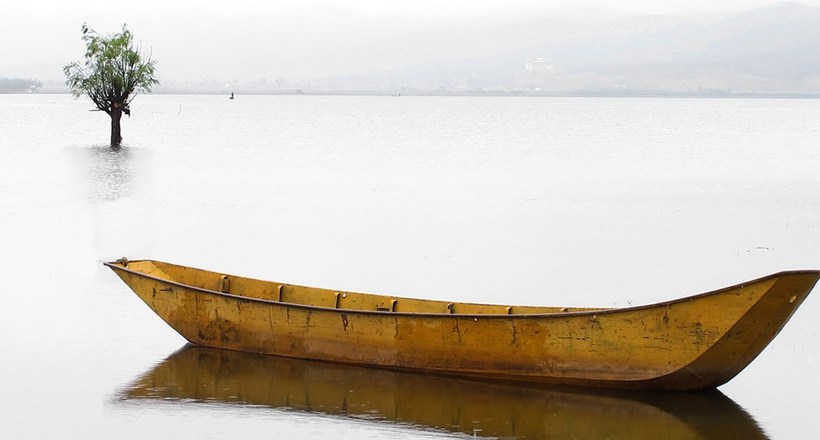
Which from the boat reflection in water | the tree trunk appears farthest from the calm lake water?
the tree trunk

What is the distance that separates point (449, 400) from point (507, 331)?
1265 mm

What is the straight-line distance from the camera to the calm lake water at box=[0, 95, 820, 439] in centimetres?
1812

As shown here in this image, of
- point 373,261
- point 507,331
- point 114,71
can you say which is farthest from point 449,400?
point 114,71

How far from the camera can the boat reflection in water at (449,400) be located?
58.0 ft

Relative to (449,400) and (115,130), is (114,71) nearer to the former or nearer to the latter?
(115,130)

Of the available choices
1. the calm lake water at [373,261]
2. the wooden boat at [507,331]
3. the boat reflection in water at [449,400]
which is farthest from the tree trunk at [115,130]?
the boat reflection in water at [449,400]

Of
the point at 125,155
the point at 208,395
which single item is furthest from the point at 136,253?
the point at 125,155

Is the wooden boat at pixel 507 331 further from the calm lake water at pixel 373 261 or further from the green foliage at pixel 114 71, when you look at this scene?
the green foliage at pixel 114 71

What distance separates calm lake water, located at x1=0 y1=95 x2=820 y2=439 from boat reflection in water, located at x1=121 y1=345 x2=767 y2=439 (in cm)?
4

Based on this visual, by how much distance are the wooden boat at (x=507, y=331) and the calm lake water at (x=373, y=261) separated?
0.33m

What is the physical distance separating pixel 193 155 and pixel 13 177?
73.6ft

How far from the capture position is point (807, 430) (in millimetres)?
17719

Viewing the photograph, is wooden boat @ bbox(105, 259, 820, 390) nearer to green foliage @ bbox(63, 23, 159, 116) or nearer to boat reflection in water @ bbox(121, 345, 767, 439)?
boat reflection in water @ bbox(121, 345, 767, 439)

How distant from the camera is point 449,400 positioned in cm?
1878
